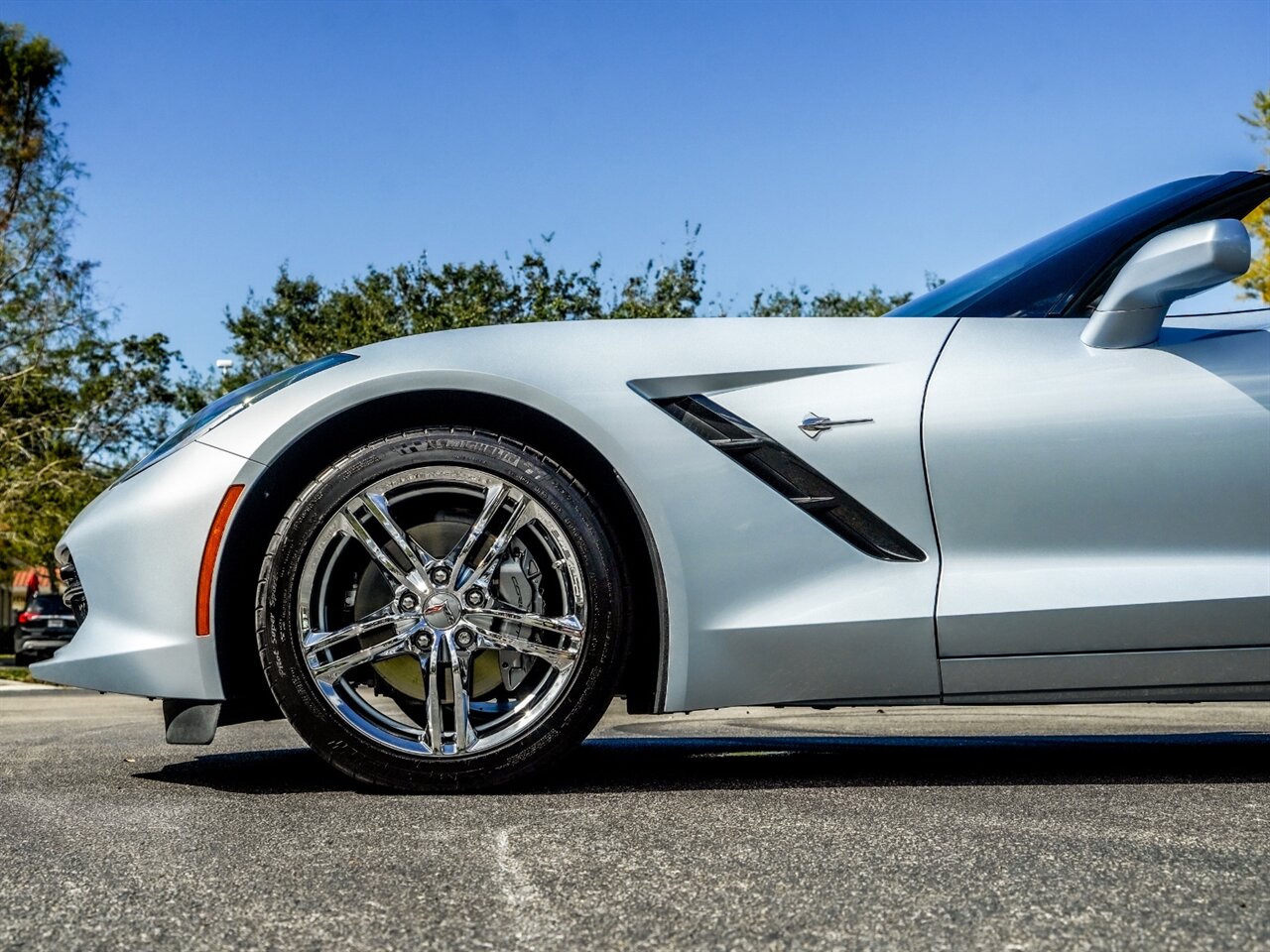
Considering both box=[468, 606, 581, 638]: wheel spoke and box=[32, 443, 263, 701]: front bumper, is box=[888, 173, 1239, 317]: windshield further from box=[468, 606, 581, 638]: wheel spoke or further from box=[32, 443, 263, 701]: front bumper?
box=[32, 443, 263, 701]: front bumper

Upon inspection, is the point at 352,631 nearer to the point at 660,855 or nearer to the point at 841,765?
the point at 660,855

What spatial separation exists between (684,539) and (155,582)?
3.76ft

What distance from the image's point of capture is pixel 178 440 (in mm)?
3008

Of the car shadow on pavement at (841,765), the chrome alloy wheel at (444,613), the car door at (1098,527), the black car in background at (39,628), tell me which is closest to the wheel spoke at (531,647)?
the chrome alloy wheel at (444,613)

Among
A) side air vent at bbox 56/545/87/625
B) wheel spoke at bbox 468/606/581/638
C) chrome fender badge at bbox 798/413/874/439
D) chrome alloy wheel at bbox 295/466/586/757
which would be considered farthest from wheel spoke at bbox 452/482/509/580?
side air vent at bbox 56/545/87/625

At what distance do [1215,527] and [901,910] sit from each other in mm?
1562

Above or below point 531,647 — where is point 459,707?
below

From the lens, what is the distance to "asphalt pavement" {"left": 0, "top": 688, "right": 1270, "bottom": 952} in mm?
1657

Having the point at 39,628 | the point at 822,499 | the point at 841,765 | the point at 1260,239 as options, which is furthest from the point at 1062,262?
the point at 39,628

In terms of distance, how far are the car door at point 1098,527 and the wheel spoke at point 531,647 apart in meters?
0.80

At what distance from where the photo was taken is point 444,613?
110 inches

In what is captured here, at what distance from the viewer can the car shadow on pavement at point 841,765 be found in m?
2.99

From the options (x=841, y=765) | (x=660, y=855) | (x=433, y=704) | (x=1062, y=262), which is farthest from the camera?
(x=841, y=765)

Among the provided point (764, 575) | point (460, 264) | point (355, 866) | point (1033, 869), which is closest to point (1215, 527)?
point (764, 575)
